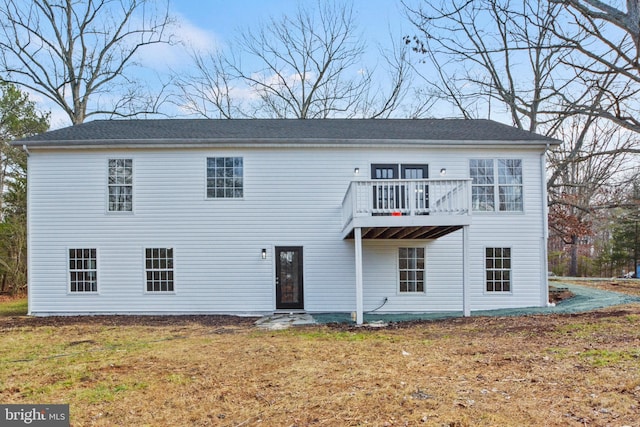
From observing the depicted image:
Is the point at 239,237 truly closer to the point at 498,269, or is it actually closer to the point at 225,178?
the point at 225,178

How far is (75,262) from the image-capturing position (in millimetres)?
11641

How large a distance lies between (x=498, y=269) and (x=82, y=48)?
75.1 ft

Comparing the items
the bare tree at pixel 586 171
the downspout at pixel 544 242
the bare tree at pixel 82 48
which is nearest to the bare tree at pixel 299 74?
the bare tree at pixel 82 48

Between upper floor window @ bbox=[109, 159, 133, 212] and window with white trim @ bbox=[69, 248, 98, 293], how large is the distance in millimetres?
1452

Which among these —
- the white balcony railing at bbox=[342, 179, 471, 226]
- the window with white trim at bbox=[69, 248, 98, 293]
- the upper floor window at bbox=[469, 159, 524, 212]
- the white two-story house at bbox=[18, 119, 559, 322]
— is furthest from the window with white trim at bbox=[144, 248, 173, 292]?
the upper floor window at bbox=[469, 159, 524, 212]

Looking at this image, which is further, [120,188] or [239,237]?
[120,188]

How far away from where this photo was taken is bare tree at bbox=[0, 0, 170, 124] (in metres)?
20.1

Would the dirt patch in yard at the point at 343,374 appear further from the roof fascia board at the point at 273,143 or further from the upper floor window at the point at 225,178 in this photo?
the roof fascia board at the point at 273,143

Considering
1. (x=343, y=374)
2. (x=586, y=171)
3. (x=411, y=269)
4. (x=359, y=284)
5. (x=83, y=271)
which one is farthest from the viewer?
(x=586, y=171)

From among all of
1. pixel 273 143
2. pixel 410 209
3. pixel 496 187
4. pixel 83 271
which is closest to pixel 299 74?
pixel 273 143

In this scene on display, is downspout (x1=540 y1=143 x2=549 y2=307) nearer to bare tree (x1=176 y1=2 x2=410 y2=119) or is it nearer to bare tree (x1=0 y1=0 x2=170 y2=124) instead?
bare tree (x1=176 y1=2 x2=410 y2=119)

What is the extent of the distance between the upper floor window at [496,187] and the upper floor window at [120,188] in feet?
32.8

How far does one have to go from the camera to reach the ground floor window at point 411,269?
1177 cm

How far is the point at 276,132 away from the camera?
12.3m
